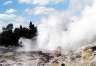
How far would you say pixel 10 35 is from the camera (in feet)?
75.7

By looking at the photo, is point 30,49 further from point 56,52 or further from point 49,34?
point 56,52

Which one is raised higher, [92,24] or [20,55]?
[92,24]

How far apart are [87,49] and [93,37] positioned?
18.8 inches

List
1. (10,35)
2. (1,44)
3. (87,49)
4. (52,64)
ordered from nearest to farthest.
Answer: (87,49)
(52,64)
(1,44)
(10,35)

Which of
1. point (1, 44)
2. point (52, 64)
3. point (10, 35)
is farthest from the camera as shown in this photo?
point (10, 35)

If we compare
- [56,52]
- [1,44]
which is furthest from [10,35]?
[56,52]

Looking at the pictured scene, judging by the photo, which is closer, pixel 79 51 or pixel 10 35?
pixel 79 51

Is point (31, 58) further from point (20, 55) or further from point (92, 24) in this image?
point (92, 24)

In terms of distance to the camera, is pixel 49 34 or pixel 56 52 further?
pixel 49 34

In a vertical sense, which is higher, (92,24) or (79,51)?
(92,24)

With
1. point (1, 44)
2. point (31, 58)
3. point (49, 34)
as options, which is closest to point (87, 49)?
point (49, 34)

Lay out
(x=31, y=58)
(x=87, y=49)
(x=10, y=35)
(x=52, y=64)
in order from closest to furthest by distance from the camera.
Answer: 1. (x=87, y=49)
2. (x=52, y=64)
3. (x=31, y=58)
4. (x=10, y=35)

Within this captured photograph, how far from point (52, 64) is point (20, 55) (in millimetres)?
3940

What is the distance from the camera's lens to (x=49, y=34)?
1553cm
